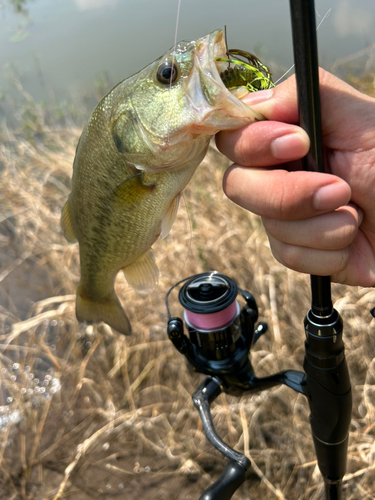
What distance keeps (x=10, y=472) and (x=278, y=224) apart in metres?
2.11

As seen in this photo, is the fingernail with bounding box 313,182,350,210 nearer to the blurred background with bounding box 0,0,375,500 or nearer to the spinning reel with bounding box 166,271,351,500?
the spinning reel with bounding box 166,271,351,500

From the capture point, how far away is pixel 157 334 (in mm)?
2752

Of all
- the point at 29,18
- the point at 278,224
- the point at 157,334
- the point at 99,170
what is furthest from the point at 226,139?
the point at 29,18

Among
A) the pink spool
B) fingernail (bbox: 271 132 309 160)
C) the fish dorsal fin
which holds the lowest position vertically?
the pink spool

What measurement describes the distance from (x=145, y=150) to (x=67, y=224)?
1.52 ft

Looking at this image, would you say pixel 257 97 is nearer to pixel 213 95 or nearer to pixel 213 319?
pixel 213 95

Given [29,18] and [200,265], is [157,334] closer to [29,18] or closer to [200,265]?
[200,265]

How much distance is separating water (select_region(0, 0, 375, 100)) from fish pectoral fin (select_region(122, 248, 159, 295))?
3332 mm

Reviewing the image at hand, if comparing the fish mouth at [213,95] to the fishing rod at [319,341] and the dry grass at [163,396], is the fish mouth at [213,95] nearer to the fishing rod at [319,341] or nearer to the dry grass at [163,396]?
the fishing rod at [319,341]

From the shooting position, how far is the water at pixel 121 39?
4812mm

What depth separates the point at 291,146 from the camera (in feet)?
3.02

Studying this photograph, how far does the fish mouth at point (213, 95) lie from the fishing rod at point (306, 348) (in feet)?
0.54

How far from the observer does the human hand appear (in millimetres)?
979

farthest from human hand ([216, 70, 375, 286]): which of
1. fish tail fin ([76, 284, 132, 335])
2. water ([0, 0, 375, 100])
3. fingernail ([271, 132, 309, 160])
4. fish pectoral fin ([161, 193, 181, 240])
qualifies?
water ([0, 0, 375, 100])
